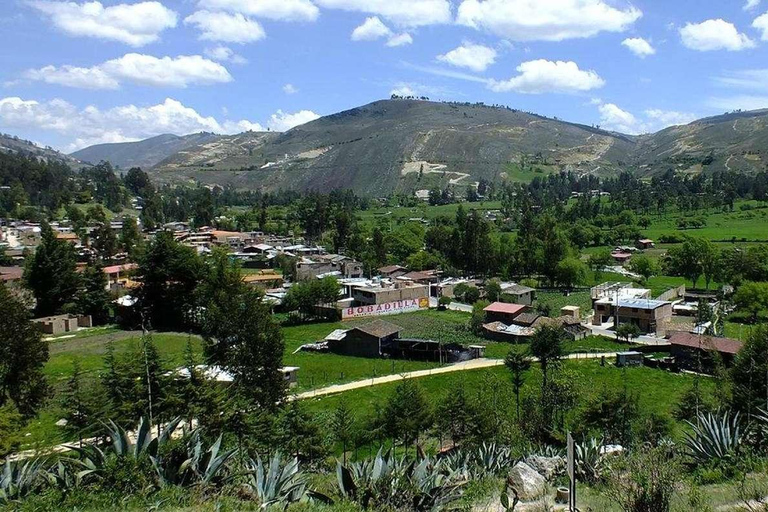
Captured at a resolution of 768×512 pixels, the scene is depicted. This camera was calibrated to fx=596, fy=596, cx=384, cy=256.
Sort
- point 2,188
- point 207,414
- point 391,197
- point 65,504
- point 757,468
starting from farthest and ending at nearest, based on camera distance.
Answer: point 391,197
point 2,188
point 207,414
point 757,468
point 65,504

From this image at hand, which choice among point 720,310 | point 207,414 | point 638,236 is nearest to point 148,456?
point 207,414

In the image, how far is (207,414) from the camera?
1452 cm

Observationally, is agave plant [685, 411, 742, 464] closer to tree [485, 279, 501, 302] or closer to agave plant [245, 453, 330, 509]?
agave plant [245, 453, 330, 509]

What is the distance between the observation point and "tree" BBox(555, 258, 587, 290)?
54.6 meters

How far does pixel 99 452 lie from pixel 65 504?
0.98 m

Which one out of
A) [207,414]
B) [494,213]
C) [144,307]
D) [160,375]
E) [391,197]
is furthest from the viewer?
[391,197]

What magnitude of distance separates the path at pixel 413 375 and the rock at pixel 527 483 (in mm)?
15103

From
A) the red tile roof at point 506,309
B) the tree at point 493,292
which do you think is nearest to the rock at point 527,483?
the red tile roof at point 506,309

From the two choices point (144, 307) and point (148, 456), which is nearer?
point (148, 456)

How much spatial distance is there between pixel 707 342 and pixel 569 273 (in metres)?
27.1

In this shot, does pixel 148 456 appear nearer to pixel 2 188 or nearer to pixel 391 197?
pixel 2 188

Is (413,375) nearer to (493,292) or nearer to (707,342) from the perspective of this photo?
(707,342)

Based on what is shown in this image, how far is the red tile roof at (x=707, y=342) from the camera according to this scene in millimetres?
27797

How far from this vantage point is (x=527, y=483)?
→ 852 cm
